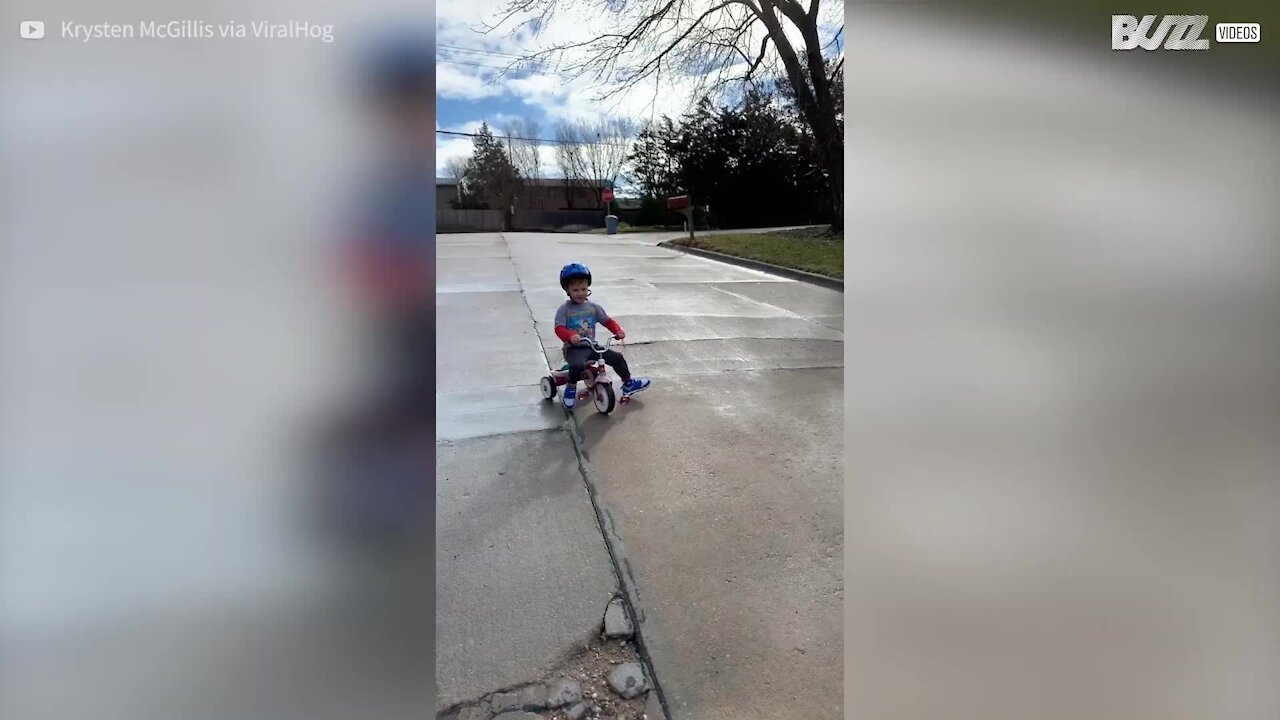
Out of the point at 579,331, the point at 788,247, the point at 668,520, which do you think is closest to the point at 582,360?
the point at 579,331

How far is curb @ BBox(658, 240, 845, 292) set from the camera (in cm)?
677

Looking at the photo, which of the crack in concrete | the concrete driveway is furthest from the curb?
the crack in concrete

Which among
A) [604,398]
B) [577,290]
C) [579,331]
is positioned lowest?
[604,398]

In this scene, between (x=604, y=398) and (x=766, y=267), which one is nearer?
(x=604, y=398)

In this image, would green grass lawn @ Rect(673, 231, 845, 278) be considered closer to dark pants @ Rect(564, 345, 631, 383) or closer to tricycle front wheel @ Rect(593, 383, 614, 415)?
dark pants @ Rect(564, 345, 631, 383)

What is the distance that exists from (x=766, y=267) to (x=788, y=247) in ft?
4.06

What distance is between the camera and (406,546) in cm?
85

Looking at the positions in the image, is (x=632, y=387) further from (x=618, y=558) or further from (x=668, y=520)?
(x=618, y=558)

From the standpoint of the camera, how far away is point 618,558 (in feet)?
5.38

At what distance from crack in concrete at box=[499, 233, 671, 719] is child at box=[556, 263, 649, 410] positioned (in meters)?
0.31

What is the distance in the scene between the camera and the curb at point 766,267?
266 inches

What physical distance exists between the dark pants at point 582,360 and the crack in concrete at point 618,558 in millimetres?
290

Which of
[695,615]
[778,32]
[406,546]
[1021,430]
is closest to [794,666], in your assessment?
[695,615]

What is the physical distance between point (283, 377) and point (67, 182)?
390mm
